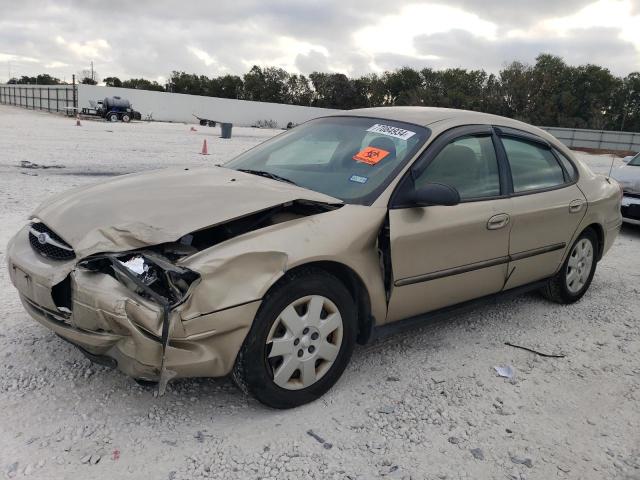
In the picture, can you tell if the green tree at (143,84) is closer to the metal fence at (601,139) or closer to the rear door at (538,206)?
the metal fence at (601,139)

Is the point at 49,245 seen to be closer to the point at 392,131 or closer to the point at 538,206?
the point at 392,131

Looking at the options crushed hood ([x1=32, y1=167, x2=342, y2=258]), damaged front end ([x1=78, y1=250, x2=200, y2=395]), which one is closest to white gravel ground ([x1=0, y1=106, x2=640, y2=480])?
damaged front end ([x1=78, y1=250, x2=200, y2=395])

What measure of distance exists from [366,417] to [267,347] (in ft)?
2.28

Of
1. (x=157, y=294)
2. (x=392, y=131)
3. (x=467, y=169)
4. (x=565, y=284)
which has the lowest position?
(x=565, y=284)

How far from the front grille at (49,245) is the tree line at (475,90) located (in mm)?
63462

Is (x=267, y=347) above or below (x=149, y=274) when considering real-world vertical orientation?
below

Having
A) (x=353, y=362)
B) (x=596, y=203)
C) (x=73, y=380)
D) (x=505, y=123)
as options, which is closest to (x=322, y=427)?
(x=353, y=362)

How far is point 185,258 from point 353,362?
1486 millimetres

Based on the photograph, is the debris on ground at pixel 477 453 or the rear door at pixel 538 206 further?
the rear door at pixel 538 206

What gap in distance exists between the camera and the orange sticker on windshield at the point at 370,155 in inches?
136

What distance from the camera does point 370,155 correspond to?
3498 millimetres

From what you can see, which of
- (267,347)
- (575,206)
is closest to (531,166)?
(575,206)

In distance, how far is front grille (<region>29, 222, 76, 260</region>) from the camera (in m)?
2.79

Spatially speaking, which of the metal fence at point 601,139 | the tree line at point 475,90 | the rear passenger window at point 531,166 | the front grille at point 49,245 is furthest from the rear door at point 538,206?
the tree line at point 475,90
